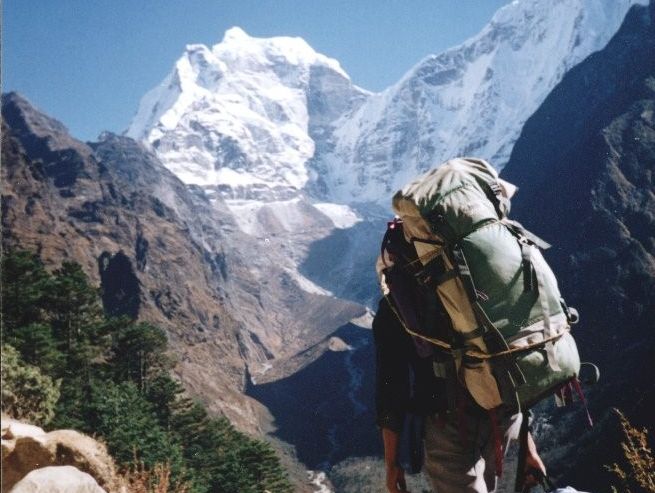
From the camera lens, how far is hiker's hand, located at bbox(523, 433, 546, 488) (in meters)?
3.08

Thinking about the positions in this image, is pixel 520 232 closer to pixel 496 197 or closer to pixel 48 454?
pixel 496 197

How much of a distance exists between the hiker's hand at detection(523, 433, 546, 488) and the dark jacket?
2.03 ft

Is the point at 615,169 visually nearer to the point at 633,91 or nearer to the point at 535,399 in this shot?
the point at 633,91

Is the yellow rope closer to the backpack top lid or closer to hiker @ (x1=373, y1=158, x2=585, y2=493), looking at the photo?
hiker @ (x1=373, y1=158, x2=585, y2=493)

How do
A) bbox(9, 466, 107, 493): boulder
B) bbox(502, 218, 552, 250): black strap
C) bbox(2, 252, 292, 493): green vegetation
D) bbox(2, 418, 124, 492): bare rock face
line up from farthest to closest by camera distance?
1. bbox(2, 252, 292, 493): green vegetation
2. bbox(2, 418, 124, 492): bare rock face
3. bbox(9, 466, 107, 493): boulder
4. bbox(502, 218, 552, 250): black strap

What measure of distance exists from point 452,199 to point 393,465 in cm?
151

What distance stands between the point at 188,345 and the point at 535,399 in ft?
367

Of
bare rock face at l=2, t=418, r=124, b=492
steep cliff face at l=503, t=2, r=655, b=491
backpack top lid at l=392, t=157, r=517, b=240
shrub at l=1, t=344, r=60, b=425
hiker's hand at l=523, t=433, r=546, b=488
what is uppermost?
steep cliff face at l=503, t=2, r=655, b=491

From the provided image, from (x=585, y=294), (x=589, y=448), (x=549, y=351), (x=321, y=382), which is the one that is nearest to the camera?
(x=549, y=351)

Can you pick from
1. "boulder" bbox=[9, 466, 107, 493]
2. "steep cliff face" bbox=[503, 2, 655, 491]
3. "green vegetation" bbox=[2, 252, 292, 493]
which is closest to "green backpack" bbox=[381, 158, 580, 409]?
"boulder" bbox=[9, 466, 107, 493]

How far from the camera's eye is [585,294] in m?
99.6

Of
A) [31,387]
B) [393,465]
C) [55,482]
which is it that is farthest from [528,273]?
[31,387]

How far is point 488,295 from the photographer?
2.74 m

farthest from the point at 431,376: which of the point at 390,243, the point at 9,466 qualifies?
the point at 9,466
